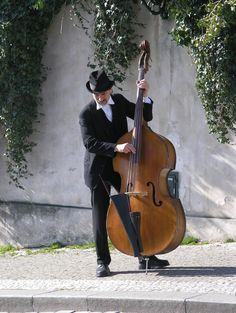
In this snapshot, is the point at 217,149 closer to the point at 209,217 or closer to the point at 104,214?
the point at 209,217

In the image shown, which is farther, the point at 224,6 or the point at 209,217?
the point at 209,217

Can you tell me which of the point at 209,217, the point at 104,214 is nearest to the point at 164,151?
the point at 104,214

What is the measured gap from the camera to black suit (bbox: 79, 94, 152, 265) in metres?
7.12

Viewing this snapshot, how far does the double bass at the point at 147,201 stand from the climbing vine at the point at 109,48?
1.42 metres

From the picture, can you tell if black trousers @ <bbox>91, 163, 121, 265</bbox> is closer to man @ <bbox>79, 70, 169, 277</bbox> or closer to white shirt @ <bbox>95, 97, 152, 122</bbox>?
man @ <bbox>79, 70, 169, 277</bbox>

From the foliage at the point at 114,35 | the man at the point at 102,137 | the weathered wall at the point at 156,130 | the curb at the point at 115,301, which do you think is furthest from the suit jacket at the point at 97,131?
the foliage at the point at 114,35

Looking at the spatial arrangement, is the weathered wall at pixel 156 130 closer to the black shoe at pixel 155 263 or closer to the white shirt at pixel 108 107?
the black shoe at pixel 155 263

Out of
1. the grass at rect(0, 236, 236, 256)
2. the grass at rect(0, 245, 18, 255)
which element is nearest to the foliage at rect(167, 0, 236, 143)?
the grass at rect(0, 236, 236, 256)

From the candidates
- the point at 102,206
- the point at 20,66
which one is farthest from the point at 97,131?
the point at 20,66

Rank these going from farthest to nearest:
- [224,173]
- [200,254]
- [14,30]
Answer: [14,30], [224,173], [200,254]

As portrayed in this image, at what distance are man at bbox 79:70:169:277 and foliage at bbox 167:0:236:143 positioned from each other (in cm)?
115

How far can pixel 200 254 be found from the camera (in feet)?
26.3

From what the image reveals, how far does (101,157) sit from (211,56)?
1.74 meters

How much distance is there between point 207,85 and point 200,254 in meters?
1.70
